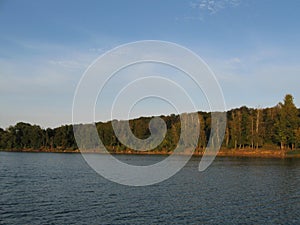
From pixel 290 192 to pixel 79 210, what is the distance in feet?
83.3

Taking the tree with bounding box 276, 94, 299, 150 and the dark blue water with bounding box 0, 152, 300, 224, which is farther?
the tree with bounding box 276, 94, 299, 150

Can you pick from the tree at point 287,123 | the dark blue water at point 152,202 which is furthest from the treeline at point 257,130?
the dark blue water at point 152,202

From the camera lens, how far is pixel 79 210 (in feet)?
98.6

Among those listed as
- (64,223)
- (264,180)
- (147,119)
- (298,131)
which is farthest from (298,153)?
(64,223)

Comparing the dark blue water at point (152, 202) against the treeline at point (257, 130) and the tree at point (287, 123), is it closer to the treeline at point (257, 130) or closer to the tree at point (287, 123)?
the tree at point (287, 123)

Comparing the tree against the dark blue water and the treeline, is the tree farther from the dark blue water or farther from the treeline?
the dark blue water

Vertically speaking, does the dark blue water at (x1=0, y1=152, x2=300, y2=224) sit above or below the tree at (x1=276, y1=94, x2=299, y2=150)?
below

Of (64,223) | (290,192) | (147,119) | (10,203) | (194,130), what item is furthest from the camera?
(147,119)

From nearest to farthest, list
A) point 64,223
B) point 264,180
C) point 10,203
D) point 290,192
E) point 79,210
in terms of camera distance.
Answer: point 64,223 < point 79,210 < point 10,203 < point 290,192 < point 264,180

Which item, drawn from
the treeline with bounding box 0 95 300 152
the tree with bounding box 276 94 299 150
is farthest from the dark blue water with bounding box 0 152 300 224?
the treeline with bounding box 0 95 300 152

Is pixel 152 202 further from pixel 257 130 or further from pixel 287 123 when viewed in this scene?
pixel 257 130

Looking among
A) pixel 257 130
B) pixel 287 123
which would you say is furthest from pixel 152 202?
pixel 257 130

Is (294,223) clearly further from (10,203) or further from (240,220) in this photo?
(10,203)

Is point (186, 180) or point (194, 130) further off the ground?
point (194, 130)
